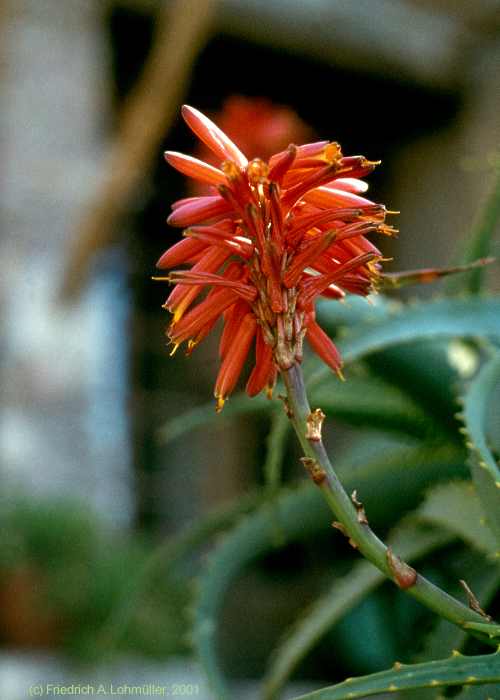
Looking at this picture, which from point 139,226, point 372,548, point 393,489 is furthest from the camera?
point 139,226

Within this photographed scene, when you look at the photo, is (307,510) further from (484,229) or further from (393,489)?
(484,229)

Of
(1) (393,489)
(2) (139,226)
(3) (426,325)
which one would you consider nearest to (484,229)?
(3) (426,325)

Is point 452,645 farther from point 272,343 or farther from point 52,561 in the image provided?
point 52,561

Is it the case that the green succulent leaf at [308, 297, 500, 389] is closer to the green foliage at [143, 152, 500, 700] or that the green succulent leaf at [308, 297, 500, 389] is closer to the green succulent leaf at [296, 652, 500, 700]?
the green foliage at [143, 152, 500, 700]

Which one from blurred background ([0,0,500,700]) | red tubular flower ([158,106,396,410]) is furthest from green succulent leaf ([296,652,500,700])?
blurred background ([0,0,500,700])

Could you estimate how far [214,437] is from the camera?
4230 mm

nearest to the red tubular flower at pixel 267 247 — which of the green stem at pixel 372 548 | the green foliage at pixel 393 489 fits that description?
the green stem at pixel 372 548

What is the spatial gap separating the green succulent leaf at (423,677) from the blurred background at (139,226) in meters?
1.52

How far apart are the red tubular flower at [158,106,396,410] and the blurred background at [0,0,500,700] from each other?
140cm

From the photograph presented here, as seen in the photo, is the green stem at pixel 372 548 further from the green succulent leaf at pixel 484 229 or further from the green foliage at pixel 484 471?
the green succulent leaf at pixel 484 229

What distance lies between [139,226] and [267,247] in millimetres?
3773

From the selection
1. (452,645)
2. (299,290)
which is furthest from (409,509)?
(299,290)

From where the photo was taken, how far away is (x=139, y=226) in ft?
13.5

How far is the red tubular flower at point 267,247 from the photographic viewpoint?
41 centimetres
